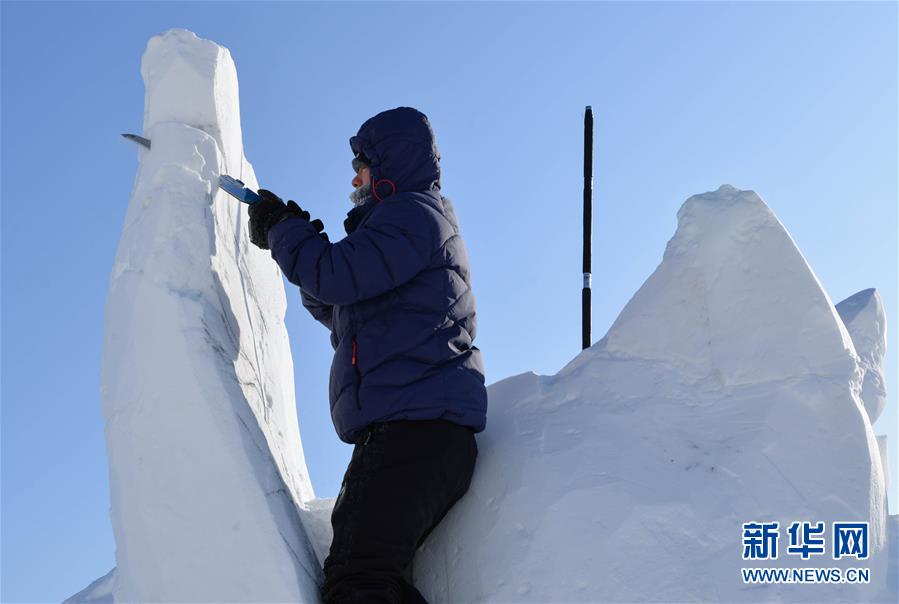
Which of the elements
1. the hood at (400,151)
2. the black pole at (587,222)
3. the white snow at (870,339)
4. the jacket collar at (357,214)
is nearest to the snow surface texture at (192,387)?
the jacket collar at (357,214)

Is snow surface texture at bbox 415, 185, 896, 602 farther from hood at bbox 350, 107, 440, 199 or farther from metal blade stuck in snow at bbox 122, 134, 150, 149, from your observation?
metal blade stuck in snow at bbox 122, 134, 150, 149

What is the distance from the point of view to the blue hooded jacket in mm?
3580

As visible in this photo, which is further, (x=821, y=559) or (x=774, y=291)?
(x=774, y=291)

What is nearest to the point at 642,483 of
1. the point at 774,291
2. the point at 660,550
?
the point at 660,550

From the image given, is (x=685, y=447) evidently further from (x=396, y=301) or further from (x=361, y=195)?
(x=361, y=195)

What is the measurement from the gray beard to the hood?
9 centimetres

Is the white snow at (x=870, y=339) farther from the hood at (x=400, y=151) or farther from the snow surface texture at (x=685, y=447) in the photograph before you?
the hood at (x=400, y=151)

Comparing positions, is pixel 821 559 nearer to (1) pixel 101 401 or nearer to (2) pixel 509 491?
(2) pixel 509 491

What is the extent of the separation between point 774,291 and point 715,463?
0.75 metres

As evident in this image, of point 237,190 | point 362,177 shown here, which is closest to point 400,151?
point 362,177

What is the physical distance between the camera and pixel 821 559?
3.54 m

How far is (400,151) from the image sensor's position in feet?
12.8

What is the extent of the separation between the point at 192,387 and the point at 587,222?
10.0ft

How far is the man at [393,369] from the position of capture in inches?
134
